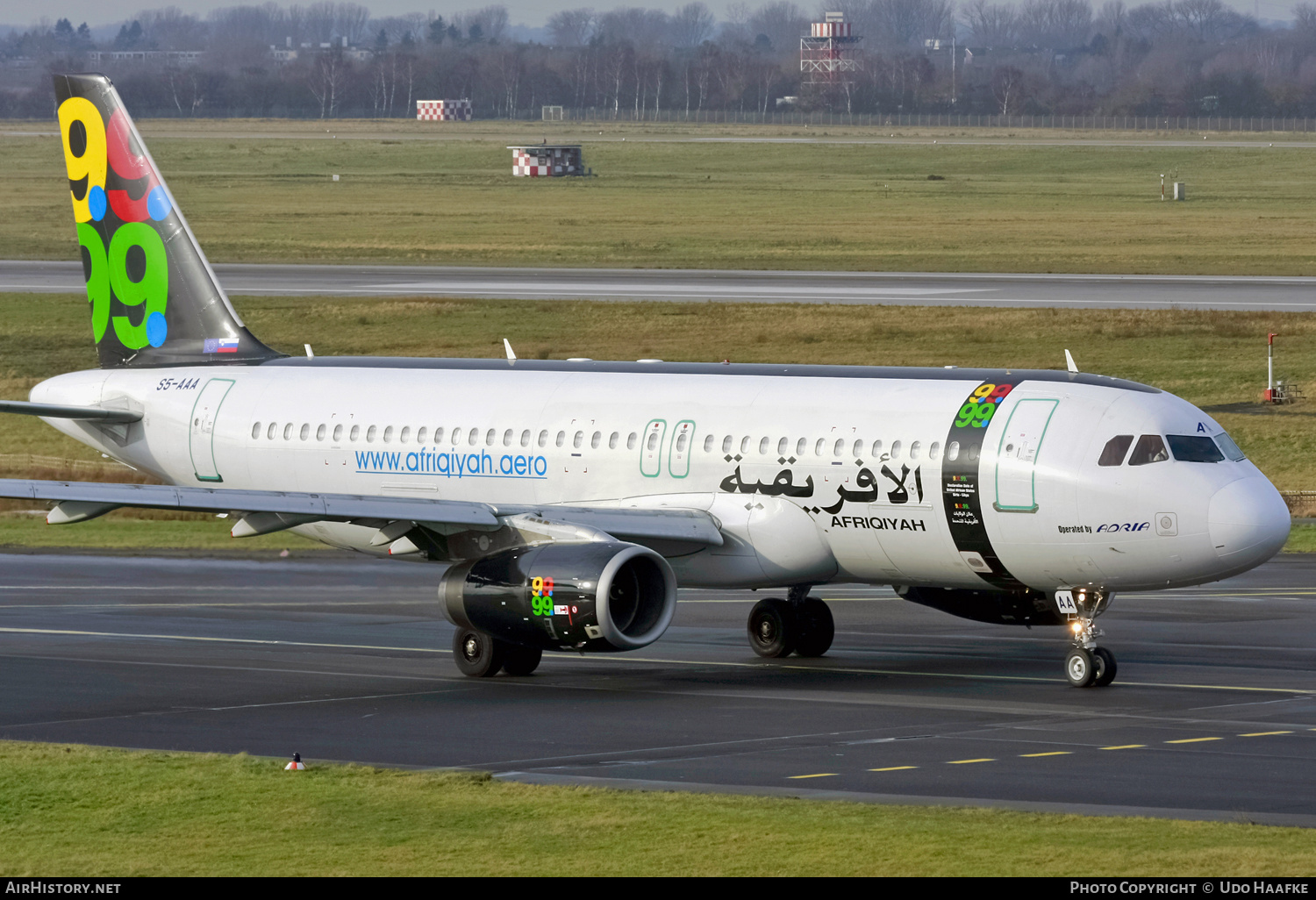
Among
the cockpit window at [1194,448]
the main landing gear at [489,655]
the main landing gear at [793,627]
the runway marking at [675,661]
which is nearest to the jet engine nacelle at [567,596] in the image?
the main landing gear at [489,655]

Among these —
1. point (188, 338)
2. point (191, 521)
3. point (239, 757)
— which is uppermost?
point (188, 338)

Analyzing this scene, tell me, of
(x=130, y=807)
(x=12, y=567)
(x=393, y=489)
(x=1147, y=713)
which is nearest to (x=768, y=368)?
(x=393, y=489)

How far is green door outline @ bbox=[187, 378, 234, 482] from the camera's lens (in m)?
38.0

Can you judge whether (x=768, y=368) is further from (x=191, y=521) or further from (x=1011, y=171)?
(x=1011, y=171)

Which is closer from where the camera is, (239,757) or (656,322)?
(239,757)

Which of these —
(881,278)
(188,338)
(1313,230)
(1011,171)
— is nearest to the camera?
(188,338)

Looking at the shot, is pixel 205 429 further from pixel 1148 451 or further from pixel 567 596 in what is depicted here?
pixel 1148 451

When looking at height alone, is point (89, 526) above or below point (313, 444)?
below

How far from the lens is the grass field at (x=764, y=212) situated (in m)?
111

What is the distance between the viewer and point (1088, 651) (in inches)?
1186

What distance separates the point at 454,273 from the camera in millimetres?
101438

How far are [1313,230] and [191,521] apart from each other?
8157 centimetres

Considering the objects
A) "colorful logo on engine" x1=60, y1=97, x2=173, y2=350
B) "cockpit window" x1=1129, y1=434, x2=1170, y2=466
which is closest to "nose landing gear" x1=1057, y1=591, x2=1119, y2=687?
"cockpit window" x1=1129, y1=434, x2=1170, y2=466

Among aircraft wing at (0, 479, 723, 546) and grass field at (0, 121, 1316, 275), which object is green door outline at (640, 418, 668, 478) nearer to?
aircraft wing at (0, 479, 723, 546)
